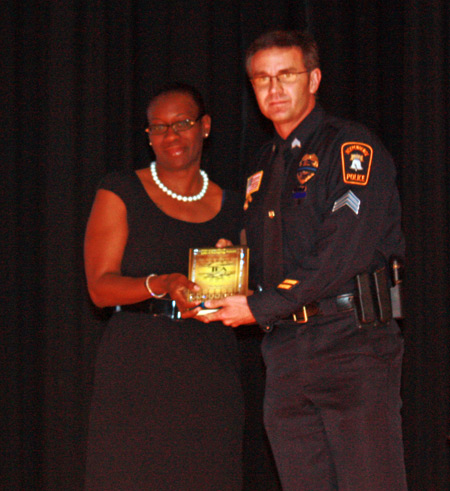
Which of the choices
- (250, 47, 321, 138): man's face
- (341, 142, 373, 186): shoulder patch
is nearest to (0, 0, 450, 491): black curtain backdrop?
(250, 47, 321, 138): man's face

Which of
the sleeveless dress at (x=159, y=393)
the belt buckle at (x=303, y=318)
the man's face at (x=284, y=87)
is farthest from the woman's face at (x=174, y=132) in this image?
the belt buckle at (x=303, y=318)

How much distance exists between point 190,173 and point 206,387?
81 cm

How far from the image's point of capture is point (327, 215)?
2.02 metres

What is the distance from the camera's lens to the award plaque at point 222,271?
2193mm

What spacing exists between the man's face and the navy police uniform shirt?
52 millimetres

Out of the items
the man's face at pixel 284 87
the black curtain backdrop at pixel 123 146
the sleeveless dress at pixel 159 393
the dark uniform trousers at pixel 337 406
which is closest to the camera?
the dark uniform trousers at pixel 337 406

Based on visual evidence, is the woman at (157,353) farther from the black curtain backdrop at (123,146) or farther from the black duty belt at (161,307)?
the black curtain backdrop at (123,146)

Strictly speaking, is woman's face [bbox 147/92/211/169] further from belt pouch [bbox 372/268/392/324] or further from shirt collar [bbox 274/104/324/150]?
belt pouch [bbox 372/268/392/324]

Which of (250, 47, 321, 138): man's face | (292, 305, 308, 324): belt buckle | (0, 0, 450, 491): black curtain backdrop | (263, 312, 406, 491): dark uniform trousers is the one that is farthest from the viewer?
(0, 0, 450, 491): black curtain backdrop

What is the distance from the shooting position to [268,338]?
2207 millimetres

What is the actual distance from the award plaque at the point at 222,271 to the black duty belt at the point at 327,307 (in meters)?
0.24

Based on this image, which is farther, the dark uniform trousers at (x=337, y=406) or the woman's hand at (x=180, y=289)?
the woman's hand at (x=180, y=289)

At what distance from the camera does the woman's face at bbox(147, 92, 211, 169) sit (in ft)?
7.91

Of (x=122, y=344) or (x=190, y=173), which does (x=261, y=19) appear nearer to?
(x=190, y=173)
